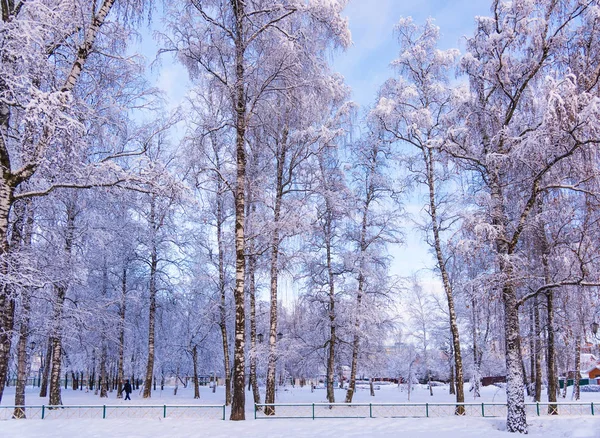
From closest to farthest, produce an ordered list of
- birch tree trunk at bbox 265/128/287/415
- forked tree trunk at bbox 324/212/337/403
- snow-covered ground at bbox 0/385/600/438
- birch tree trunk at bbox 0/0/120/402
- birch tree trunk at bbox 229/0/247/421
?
birch tree trunk at bbox 0/0/120/402 → snow-covered ground at bbox 0/385/600/438 → birch tree trunk at bbox 229/0/247/421 → birch tree trunk at bbox 265/128/287/415 → forked tree trunk at bbox 324/212/337/403

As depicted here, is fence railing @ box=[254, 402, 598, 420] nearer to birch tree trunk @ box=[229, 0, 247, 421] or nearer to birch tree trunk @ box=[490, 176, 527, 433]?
birch tree trunk @ box=[229, 0, 247, 421]

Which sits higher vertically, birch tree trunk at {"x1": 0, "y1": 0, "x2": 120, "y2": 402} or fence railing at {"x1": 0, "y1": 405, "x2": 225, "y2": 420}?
birch tree trunk at {"x1": 0, "y1": 0, "x2": 120, "y2": 402}

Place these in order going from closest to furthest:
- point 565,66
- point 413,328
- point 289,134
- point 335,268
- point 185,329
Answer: point 565,66
point 289,134
point 335,268
point 185,329
point 413,328

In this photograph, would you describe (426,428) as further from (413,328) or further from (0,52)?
(413,328)

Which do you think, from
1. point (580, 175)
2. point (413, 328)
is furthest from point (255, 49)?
point (413, 328)

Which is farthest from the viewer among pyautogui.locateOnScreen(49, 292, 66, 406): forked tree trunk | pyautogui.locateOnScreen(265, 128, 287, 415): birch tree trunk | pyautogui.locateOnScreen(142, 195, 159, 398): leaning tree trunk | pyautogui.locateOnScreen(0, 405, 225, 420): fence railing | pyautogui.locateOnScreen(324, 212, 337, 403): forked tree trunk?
pyautogui.locateOnScreen(142, 195, 159, 398): leaning tree trunk

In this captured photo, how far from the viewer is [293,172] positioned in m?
20.1

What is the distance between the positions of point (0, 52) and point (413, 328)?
154 ft

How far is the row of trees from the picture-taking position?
26.8 ft

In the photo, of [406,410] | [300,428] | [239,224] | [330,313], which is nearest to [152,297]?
[330,313]

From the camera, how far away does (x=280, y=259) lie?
707 inches

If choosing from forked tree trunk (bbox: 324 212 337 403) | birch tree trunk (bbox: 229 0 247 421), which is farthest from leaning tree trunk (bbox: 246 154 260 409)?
birch tree trunk (bbox: 229 0 247 421)

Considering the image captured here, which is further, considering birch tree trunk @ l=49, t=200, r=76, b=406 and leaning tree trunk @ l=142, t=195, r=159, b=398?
leaning tree trunk @ l=142, t=195, r=159, b=398

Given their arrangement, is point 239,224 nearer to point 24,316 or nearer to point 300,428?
point 300,428
